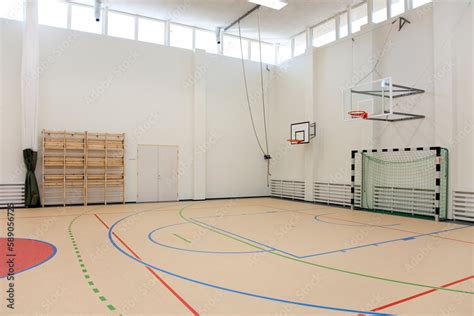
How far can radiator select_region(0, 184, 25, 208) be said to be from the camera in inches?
386

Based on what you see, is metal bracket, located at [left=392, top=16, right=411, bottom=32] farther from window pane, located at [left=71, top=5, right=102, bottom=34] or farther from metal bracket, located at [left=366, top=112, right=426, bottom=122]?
window pane, located at [left=71, top=5, right=102, bottom=34]

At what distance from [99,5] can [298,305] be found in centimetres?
1125

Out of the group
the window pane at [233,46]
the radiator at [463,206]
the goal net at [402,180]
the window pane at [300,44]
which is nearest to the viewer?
the radiator at [463,206]

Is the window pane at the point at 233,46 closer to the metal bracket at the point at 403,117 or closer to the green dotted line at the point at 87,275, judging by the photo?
the metal bracket at the point at 403,117

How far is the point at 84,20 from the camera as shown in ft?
37.3

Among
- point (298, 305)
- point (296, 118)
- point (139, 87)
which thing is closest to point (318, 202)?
point (296, 118)

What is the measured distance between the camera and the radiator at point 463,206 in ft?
25.5

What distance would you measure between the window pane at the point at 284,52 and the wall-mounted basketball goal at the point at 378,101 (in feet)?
13.7

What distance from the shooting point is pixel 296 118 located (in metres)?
13.2

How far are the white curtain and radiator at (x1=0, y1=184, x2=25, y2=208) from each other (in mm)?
Result: 1223

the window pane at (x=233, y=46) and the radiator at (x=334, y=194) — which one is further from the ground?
the window pane at (x=233, y=46)

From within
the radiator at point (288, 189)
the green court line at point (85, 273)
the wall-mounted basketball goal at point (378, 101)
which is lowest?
the green court line at point (85, 273)

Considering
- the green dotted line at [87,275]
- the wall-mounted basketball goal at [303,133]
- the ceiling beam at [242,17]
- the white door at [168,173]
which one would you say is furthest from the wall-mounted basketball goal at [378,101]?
the green dotted line at [87,275]

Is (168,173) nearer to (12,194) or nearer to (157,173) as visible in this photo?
(157,173)
